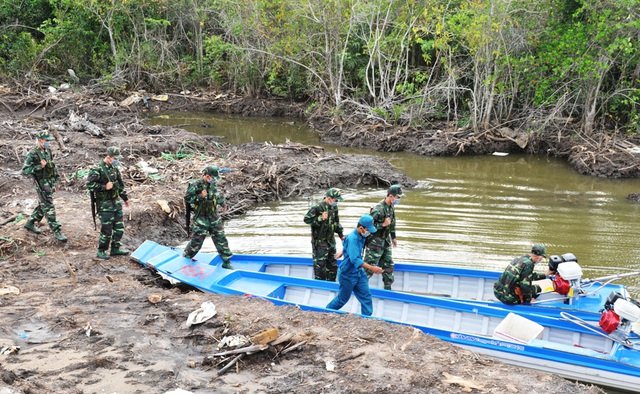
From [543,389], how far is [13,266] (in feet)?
28.1

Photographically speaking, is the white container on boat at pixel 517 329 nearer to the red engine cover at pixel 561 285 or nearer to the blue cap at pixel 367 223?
the red engine cover at pixel 561 285

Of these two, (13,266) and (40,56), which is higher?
(40,56)

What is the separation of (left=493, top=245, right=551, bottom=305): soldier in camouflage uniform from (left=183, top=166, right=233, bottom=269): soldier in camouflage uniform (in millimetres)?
4700

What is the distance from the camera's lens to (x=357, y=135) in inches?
861

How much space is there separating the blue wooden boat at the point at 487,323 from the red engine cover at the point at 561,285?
684mm

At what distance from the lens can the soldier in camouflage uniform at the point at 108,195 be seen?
947 centimetres

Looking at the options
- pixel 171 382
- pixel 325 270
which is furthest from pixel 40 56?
pixel 171 382

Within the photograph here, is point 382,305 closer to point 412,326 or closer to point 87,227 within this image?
point 412,326

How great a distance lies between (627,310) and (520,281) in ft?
4.88

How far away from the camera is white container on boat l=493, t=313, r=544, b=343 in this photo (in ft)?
24.8

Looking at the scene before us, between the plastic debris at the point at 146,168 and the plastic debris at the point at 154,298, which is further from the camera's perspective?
the plastic debris at the point at 146,168

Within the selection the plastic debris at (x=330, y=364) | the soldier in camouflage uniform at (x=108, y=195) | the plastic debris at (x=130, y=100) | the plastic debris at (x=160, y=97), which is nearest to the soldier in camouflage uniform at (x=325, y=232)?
the plastic debris at (x=330, y=364)

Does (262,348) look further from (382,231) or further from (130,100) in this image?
(130,100)

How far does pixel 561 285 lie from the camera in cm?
847
